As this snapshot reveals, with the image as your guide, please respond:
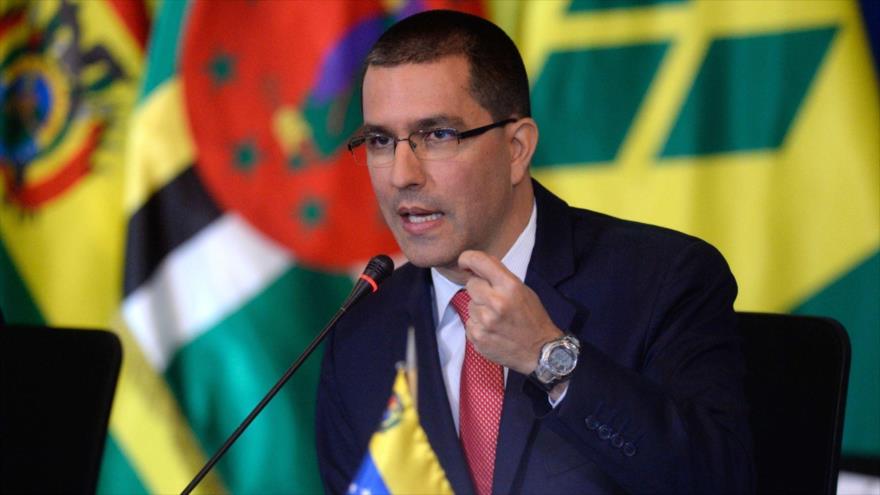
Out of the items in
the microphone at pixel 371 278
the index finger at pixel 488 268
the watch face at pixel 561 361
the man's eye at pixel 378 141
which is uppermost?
the man's eye at pixel 378 141

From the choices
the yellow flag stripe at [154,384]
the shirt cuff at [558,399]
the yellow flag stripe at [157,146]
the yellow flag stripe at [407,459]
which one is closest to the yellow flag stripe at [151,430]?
the yellow flag stripe at [154,384]

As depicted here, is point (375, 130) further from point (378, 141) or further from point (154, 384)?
Result: point (154, 384)

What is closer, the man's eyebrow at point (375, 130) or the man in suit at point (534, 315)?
the man in suit at point (534, 315)

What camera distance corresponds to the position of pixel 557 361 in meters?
1.73

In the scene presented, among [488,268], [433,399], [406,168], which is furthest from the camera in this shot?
[433,399]

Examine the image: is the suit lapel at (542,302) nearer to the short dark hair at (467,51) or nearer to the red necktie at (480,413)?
the red necktie at (480,413)

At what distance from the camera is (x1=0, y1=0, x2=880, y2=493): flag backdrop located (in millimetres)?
3172

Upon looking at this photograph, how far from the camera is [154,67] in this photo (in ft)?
11.3

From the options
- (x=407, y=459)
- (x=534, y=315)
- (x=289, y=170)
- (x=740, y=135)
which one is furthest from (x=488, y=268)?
(x=289, y=170)

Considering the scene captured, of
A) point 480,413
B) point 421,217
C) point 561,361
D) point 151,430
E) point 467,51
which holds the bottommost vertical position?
point 151,430

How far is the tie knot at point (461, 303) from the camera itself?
2184mm

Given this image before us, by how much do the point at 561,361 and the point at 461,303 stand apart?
0.49 metres

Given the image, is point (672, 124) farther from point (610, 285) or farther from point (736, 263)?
point (610, 285)

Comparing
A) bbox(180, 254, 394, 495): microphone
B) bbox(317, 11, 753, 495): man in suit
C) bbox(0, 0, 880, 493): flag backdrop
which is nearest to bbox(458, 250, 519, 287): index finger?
bbox(317, 11, 753, 495): man in suit
